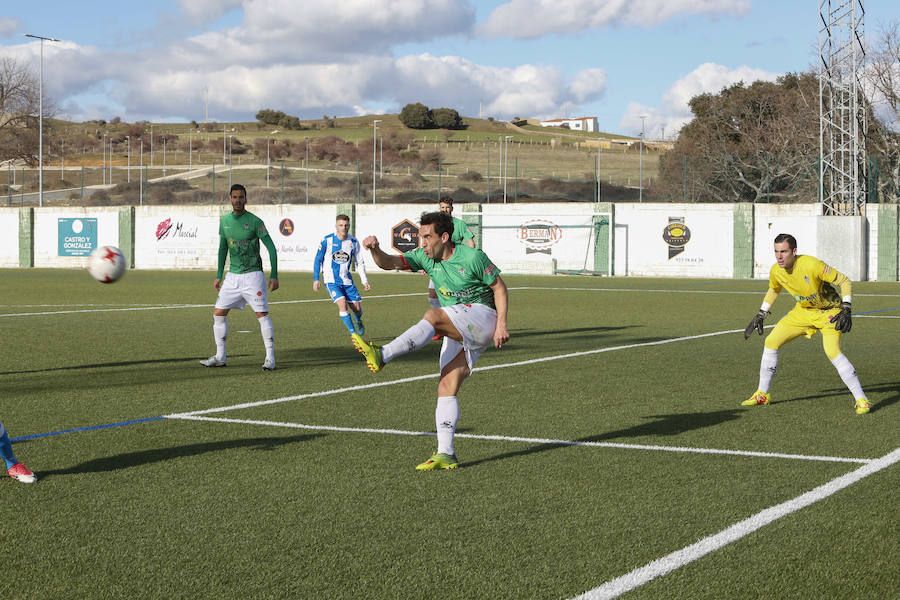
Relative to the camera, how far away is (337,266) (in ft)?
54.3

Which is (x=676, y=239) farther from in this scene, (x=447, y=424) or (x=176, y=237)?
(x=447, y=424)

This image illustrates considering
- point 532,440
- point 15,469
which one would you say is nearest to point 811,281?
point 532,440

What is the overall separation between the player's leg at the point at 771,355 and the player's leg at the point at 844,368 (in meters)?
0.28

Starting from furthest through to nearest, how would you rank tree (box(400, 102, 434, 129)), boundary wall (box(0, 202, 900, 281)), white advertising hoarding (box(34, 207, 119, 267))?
tree (box(400, 102, 434, 129)), white advertising hoarding (box(34, 207, 119, 267)), boundary wall (box(0, 202, 900, 281))

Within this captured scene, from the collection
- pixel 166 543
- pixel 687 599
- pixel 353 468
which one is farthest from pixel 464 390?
Result: pixel 687 599

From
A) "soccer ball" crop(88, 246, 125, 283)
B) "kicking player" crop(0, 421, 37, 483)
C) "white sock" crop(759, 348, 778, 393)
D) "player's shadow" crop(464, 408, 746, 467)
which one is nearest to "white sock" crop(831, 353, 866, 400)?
"white sock" crop(759, 348, 778, 393)

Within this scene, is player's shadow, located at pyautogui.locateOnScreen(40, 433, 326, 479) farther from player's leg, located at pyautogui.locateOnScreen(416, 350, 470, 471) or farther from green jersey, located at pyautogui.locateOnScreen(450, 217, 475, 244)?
green jersey, located at pyautogui.locateOnScreen(450, 217, 475, 244)

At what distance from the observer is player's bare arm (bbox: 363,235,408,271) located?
23.8 feet

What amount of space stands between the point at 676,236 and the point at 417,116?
12027 centimetres

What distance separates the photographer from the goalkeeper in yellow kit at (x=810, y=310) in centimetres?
973

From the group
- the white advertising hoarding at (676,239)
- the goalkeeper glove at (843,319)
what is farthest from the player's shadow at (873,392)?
the white advertising hoarding at (676,239)

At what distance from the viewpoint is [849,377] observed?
977 cm

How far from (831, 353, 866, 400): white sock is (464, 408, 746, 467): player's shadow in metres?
1.03

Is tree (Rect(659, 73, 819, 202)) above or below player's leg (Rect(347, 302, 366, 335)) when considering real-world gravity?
above
